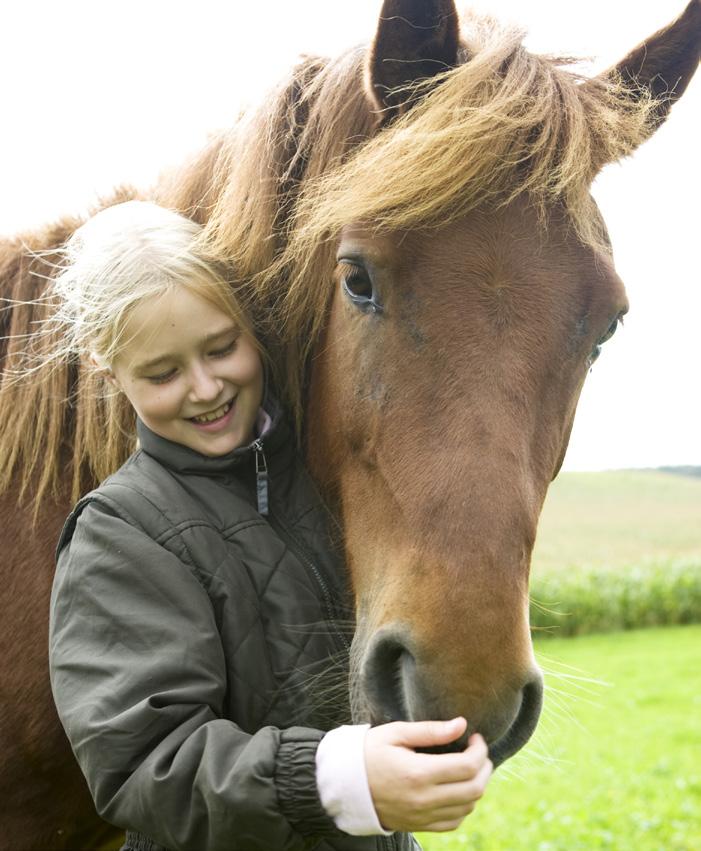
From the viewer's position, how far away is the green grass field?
94.0 feet

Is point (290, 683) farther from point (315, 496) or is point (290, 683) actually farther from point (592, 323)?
point (592, 323)

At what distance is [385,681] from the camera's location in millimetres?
1634

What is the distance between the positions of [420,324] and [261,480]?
498 mm

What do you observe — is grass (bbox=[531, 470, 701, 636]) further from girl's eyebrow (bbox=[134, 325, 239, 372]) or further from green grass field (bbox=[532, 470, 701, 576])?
girl's eyebrow (bbox=[134, 325, 239, 372])

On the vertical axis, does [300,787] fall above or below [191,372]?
below

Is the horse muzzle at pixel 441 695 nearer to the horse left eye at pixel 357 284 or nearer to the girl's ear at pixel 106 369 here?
the horse left eye at pixel 357 284

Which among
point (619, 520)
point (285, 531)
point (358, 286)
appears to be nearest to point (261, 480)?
point (285, 531)

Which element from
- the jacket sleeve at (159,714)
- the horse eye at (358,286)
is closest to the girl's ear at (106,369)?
the jacket sleeve at (159,714)

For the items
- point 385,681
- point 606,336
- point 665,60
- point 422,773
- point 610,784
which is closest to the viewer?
point 422,773

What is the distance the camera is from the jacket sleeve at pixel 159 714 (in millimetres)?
1540

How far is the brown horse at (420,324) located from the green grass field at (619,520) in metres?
26.1

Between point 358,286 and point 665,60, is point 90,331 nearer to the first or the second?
point 358,286

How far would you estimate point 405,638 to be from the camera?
1.57 meters

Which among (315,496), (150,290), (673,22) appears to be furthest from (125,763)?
(673,22)
